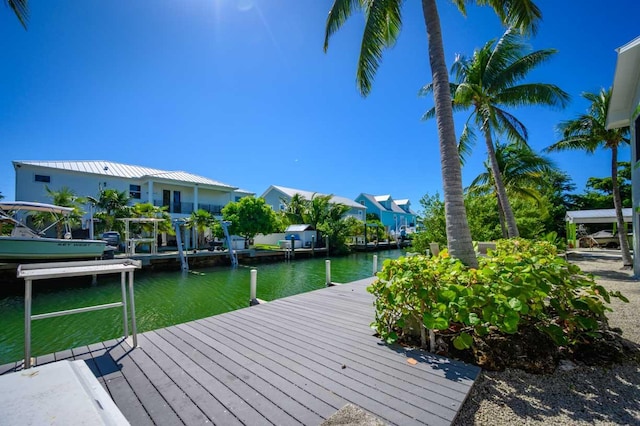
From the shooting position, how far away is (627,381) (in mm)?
2758

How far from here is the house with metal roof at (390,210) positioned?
4447 centimetres

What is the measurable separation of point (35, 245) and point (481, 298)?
51.6ft

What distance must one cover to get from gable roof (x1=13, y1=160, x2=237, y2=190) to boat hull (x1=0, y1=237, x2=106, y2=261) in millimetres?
10025

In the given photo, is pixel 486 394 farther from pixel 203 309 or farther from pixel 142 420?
pixel 203 309

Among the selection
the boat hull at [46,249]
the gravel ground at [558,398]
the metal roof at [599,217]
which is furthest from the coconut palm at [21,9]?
the metal roof at [599,217]

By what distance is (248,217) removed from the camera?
2116cm

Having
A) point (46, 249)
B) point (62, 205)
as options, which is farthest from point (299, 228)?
point (46, 249)

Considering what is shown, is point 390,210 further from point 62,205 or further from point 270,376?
point 270,376

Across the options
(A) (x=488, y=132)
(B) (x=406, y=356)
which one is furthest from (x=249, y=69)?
(B) (x=406, y=356)

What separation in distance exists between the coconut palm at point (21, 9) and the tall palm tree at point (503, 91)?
38.6 ft

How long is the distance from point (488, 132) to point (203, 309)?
1239 centimetres

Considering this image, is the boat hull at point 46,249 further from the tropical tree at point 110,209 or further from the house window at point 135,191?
the house window at point 135,191

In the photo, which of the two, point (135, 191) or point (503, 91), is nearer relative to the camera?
point (503, 91)

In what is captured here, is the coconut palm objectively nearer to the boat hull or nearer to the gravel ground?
the boat hull
